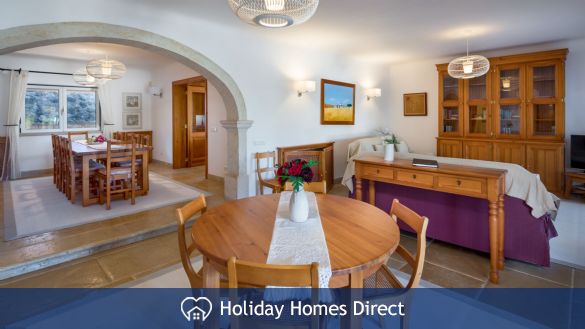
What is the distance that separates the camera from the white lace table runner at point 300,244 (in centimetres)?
128

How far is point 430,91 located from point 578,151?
2.73m

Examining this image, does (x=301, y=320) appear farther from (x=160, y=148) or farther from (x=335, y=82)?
(x=160, y=148)

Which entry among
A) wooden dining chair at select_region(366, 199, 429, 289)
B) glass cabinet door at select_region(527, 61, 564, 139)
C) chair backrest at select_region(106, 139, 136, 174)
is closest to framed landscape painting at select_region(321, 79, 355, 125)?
glass cabinet door at select_region(527, 61, 564, 139)

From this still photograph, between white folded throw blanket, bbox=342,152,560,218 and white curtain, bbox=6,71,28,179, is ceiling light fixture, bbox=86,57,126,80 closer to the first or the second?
white curtain, bbox=6,71,28,179

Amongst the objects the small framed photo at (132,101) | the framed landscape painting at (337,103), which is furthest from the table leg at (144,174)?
the small framed photo at (132,101)

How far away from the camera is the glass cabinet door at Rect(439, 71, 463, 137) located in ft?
19.8

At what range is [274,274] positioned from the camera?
1.08 m

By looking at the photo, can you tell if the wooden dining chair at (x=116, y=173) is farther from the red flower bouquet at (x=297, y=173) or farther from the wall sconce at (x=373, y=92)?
the wall sconce at (x=373, y=92)

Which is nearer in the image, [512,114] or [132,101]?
[512,114]

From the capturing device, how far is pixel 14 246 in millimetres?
3027

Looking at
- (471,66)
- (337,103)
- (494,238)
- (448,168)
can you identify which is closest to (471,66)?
(471,66)

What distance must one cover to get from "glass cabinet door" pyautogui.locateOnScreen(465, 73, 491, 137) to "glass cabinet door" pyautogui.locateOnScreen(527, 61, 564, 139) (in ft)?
2.06

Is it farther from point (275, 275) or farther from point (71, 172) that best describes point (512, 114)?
point (71, 172)

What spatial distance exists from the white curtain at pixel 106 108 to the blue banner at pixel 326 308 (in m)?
6.13
